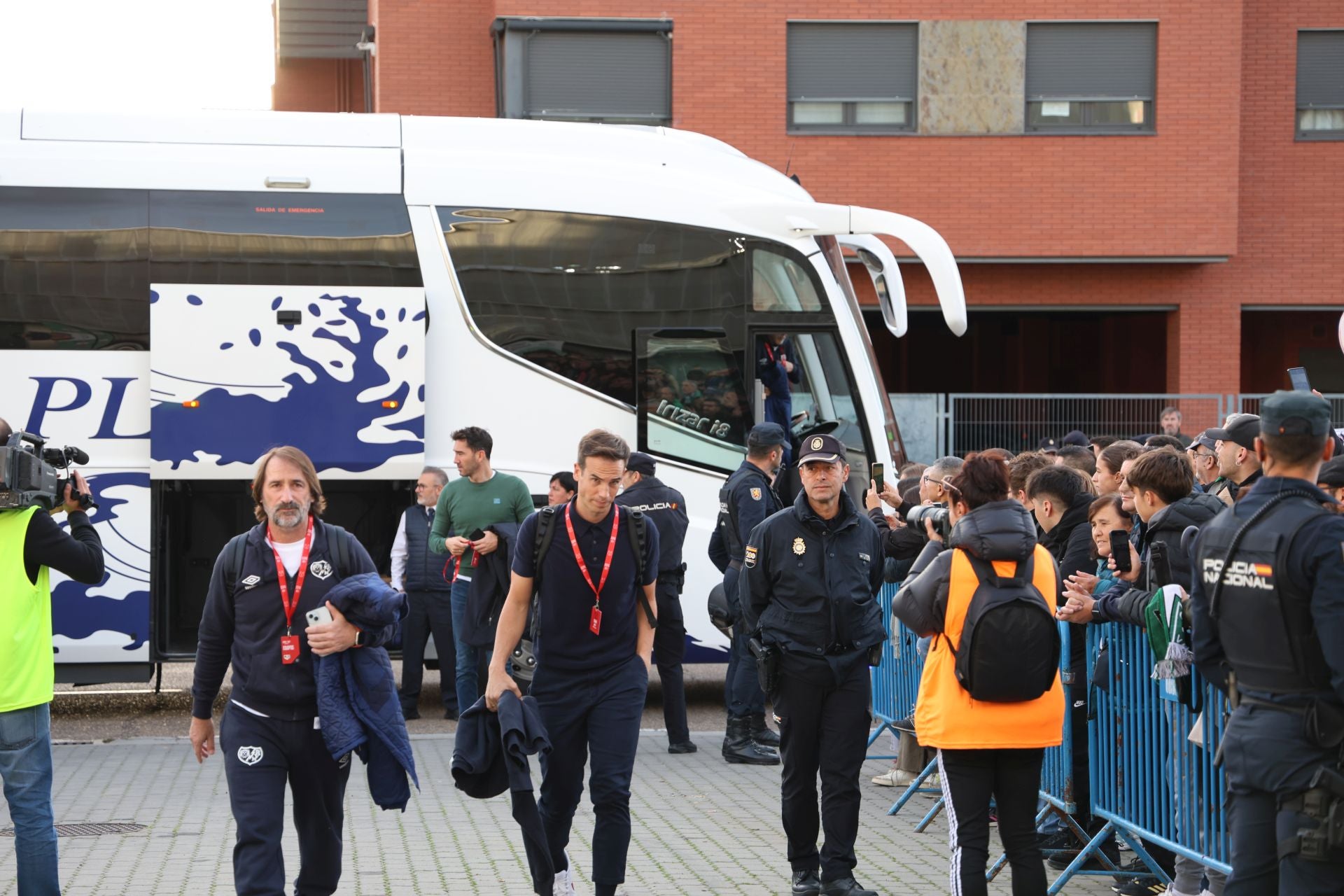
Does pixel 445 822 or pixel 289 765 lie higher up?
pixel 289 765

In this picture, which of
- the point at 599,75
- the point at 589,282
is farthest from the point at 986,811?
the point at 599,75

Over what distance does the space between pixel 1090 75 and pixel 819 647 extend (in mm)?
18425

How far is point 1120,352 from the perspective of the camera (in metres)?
29.1

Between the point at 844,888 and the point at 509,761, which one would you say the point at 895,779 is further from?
the point at 509,761

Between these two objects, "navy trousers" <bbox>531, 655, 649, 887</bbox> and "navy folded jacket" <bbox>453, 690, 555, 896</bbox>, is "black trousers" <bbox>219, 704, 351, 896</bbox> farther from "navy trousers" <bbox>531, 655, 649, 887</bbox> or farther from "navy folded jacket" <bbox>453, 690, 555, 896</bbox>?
"navy trousers" <bbox>531, 655, 649, 887</bbox>

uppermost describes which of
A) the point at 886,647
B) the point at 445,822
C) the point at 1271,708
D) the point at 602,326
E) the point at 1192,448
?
the point at 602,326

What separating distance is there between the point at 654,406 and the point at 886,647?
3.03 meters

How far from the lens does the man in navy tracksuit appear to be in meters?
5.53

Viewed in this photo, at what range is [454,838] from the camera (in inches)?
315

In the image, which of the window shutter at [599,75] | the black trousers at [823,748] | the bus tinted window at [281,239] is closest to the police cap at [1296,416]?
the black trousers at [823,748]

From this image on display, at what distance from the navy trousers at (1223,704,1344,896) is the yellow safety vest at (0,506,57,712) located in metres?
4.04

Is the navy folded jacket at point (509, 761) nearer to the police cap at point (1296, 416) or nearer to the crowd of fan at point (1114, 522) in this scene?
the crowd of fan at point (1114, 522)

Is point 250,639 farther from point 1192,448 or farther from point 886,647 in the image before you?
point 1192,448

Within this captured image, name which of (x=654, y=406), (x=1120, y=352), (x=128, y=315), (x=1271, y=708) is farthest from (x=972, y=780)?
(x=1120, y=352)
